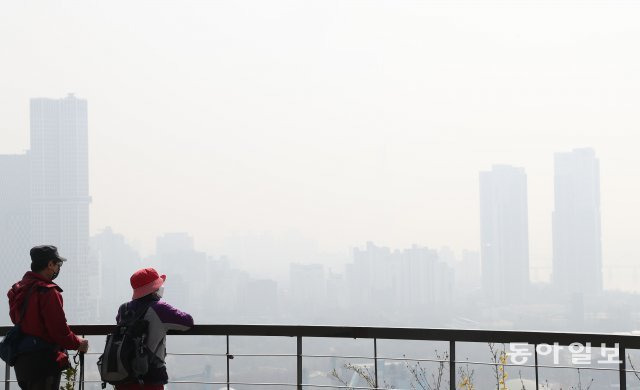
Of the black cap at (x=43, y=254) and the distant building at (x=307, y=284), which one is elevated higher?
the black cap at (x=43, y=254)

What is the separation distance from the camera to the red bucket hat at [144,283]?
441 cm

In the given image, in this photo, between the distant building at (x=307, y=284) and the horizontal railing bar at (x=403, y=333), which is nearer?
the horizontal railing bar at (x=403, y=333)

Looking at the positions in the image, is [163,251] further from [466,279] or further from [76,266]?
[466,279]

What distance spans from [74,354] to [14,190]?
106876mm

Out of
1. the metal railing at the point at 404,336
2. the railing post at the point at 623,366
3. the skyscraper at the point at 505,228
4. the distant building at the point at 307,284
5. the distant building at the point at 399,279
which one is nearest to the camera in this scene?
the railing post at the point at 623,366

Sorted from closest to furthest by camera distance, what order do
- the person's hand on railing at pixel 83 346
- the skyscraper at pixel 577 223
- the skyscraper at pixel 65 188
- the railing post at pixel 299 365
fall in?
the person's hand on railing at pixel 83 346 → the railing post at pixel 299 365 → the skyscraper at pixel 65 188 → the skyscraper at pixel 577 223

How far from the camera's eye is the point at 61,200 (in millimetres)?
113125

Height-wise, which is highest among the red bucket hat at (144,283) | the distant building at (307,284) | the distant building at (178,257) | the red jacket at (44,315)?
the red bucket hat at (144,283)

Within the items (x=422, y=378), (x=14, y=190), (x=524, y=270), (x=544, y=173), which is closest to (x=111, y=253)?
(x=14, y=190)

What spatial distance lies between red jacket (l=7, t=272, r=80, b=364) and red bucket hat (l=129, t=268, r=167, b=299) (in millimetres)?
471

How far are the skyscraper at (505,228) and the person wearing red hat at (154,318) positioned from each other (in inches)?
4037

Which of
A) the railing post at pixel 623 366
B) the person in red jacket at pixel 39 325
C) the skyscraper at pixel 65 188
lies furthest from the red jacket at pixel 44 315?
the skyscraper at pixel 65 188

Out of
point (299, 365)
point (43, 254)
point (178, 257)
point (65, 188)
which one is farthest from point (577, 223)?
A: point (43, 254)

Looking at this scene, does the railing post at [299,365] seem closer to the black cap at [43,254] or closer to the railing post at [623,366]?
the black cap at [43,254]
